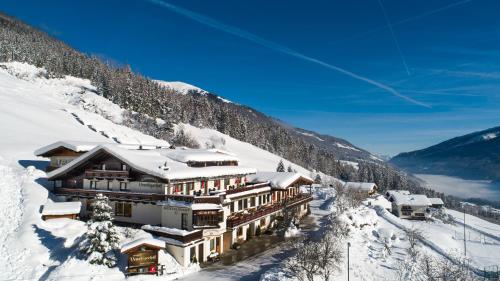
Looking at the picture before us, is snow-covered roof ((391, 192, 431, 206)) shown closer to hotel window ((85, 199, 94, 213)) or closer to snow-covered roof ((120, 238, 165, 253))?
hotel window ((85, 199, 94, 213))

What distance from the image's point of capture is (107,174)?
39.2 metres

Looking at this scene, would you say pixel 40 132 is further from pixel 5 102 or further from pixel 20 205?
pixel 20 205

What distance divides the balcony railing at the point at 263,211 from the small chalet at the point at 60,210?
49.3 ft

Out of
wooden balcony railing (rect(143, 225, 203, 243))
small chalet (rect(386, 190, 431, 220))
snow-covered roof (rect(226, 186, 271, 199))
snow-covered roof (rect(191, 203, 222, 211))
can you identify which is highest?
snow-covered roof (rect(226, 186, 271, 199))

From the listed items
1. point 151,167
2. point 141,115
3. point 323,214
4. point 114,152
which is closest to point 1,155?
point 114,152

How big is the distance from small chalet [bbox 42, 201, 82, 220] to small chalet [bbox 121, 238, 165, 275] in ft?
34.3

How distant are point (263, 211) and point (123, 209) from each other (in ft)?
53.9

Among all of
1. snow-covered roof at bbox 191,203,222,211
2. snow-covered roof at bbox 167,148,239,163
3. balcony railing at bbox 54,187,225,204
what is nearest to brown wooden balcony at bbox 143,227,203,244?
snow-covered roof at bbox 191,203,222,211

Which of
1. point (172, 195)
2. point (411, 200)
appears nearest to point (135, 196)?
point (172, 195)

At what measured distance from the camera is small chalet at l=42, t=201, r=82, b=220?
34844 millimetres

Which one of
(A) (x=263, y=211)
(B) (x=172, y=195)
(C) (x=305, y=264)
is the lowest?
(C) (x=305, y=264)

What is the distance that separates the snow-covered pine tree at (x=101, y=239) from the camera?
93.5 feet

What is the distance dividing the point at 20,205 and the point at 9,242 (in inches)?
275

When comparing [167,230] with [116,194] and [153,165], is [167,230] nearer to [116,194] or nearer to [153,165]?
[153,165]
